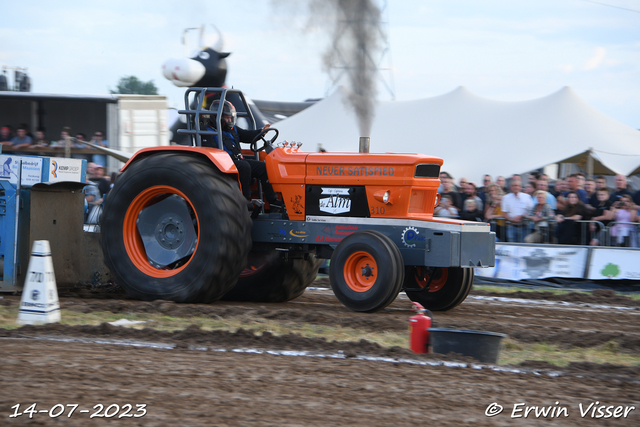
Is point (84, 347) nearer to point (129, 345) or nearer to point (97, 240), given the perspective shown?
point (129, 345)

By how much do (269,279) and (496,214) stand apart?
15.9 feet

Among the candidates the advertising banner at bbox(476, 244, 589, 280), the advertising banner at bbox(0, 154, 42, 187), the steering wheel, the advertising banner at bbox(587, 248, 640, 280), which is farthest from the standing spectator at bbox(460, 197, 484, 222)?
the advertising banner at bbox(0, 154, 42, 187)

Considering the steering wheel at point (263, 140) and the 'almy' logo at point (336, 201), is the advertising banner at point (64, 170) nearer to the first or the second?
the steering wheel at point (263, 140)

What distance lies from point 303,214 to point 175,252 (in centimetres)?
140

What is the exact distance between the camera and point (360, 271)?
729 centimetres

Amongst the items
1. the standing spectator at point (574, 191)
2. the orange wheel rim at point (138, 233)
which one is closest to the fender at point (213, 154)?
the orange wheel rim at point (138, 233)

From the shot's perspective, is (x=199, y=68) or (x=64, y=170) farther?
(x=199, y=68)

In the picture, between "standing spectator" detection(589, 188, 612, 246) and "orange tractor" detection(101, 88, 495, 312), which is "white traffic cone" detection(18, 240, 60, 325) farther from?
"standing spectator" detection(589, 188, 612, 246)

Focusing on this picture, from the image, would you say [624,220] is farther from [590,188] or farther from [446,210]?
[446,210]

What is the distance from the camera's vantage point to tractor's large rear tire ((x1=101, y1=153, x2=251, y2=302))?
7242 mm

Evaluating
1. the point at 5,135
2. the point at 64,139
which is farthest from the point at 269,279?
the point at 5,135

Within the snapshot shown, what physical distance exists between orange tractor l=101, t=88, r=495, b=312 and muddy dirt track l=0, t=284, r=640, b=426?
842 mm

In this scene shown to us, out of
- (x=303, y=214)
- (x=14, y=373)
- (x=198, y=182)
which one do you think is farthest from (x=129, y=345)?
(x=303, y=214)

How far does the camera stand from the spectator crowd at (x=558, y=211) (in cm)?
1097
